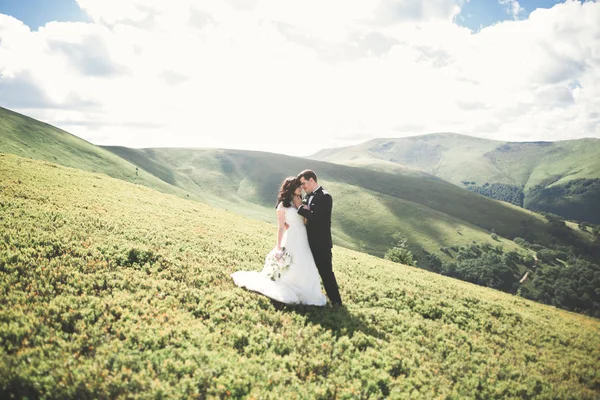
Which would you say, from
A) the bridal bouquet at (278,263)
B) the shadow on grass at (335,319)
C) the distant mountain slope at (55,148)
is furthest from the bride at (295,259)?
the distant mountain slope at (55,148)

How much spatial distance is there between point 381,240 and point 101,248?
16165 cm

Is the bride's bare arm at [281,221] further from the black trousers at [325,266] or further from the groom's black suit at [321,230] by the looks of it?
the black trousers at [325,266]

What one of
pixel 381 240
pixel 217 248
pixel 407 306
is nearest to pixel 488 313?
pixel 407 306

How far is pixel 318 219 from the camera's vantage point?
1234cm

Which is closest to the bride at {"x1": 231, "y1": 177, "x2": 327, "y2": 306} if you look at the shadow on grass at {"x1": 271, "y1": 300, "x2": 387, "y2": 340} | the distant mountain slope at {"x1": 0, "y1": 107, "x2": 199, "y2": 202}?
the shadow on grass at {"x1": 271, "y1": 300, "x2": 387, "y2": 340}

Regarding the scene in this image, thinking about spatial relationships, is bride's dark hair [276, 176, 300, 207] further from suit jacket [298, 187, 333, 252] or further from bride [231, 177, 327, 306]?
suit jacket [298, 187, 333, 252]

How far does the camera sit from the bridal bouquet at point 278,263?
12938 millimetres

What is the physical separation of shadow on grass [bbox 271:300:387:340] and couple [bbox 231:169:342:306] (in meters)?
0.30

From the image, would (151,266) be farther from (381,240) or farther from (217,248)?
(381,240)

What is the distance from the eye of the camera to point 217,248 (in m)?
19.7

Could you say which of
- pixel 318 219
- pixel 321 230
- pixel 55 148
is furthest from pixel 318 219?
pixel 55 148

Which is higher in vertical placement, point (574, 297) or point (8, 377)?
point (8, 377)

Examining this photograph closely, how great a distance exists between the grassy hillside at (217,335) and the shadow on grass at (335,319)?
78 millimetres

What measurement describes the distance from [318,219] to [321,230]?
53 centimetres
